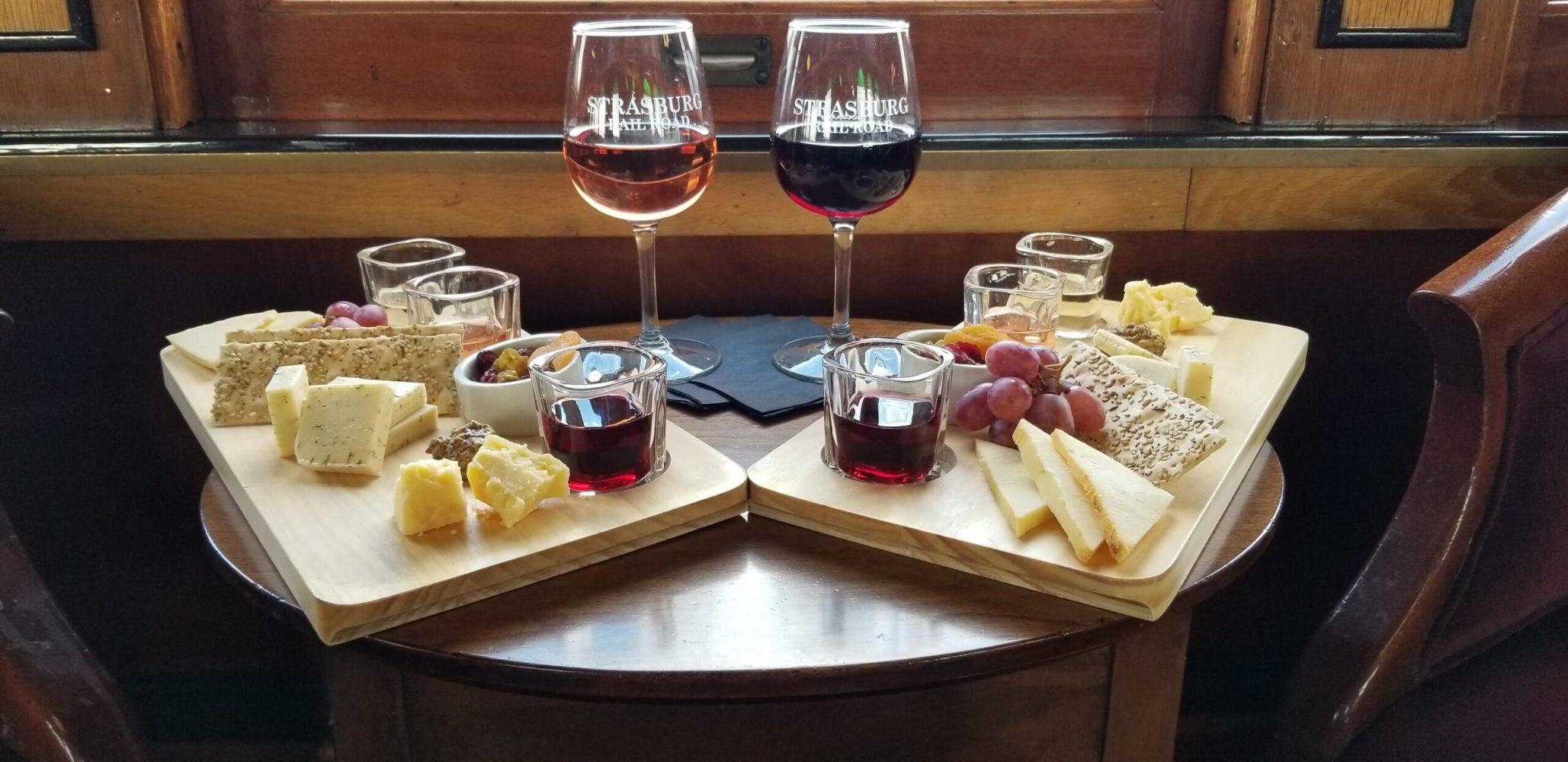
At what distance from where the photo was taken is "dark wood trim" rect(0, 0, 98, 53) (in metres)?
1.33

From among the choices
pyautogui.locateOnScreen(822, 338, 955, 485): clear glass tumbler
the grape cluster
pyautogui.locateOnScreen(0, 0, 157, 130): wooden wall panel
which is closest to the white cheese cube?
the grape cluster

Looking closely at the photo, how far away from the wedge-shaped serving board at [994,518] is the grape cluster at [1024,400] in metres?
0.03

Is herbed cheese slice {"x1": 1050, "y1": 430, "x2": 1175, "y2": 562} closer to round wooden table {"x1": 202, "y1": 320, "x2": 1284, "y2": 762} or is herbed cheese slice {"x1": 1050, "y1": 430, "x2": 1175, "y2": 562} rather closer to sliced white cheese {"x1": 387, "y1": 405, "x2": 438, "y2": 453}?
round wooden table {"x1": 202, "y1": 320, "x2": 1284, "y2": 762}

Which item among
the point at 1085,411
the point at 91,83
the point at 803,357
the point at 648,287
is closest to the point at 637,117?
the point at 648,287

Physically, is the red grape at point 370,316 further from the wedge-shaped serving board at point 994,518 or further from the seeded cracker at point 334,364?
the wedge-shaped serving board at point 994,518

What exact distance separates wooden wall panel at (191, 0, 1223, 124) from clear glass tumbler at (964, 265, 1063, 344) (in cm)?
45

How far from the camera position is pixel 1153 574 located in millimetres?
717

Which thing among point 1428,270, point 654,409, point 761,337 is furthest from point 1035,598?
point 1428,270

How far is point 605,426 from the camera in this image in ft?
2.77

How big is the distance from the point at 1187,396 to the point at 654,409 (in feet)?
1.56

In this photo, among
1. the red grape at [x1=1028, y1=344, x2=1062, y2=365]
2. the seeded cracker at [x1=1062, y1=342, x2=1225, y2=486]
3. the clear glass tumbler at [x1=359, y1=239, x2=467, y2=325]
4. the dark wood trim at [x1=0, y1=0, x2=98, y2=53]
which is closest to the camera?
the seeded cracker at [x1=1062, y1=342, x2=1225, y2=486]

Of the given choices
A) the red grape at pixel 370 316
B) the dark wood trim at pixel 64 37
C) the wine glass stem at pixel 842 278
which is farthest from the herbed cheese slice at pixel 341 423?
the dark wood trim at pixel 64 37

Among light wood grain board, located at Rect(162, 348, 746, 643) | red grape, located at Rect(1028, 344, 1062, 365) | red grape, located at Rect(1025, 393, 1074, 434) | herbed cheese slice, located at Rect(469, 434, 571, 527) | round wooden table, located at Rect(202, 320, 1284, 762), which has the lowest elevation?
round wooden table, located at Rect(202, 320, 1284, 762)

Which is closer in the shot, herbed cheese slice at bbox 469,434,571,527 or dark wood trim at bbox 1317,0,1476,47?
herbed cheese slice at bbox 469,434,571,527
